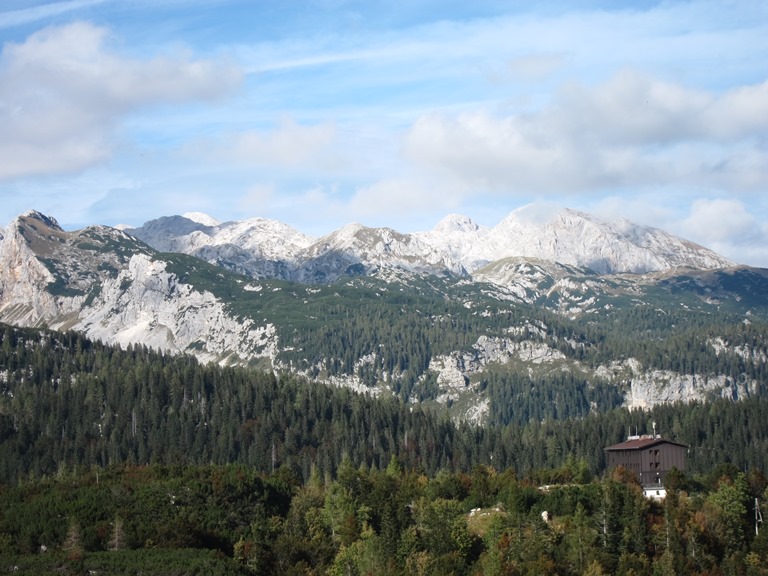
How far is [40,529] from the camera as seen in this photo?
15375 cm

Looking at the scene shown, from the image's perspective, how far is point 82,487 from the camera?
17275 cm

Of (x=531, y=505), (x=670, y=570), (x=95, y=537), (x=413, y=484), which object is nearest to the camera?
(x=670, y=570)

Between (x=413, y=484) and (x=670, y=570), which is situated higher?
(x=413, y=484)

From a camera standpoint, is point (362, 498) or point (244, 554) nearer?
point (244, 554)

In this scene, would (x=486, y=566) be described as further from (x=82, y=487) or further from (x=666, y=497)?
(x=82, y=487)

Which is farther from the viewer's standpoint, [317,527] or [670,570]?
[317,527]

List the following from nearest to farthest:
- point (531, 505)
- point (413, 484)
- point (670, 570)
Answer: point (670, 570)
point (531, 505)
point (413, 484)

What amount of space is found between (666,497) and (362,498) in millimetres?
42930

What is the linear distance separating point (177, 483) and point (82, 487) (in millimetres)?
14032

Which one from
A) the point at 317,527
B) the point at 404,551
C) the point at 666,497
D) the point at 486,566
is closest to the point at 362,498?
the point at 317,527

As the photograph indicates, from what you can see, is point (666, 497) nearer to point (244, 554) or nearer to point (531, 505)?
point (531, 505)

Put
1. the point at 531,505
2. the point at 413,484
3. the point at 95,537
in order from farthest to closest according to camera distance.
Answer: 1. the point at 413,484
2. the point at 531,505
3. the point at 95,537

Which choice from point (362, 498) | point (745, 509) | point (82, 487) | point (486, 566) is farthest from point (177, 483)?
point (745, 509)

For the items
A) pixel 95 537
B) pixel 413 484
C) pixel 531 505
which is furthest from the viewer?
pixel 413 484
